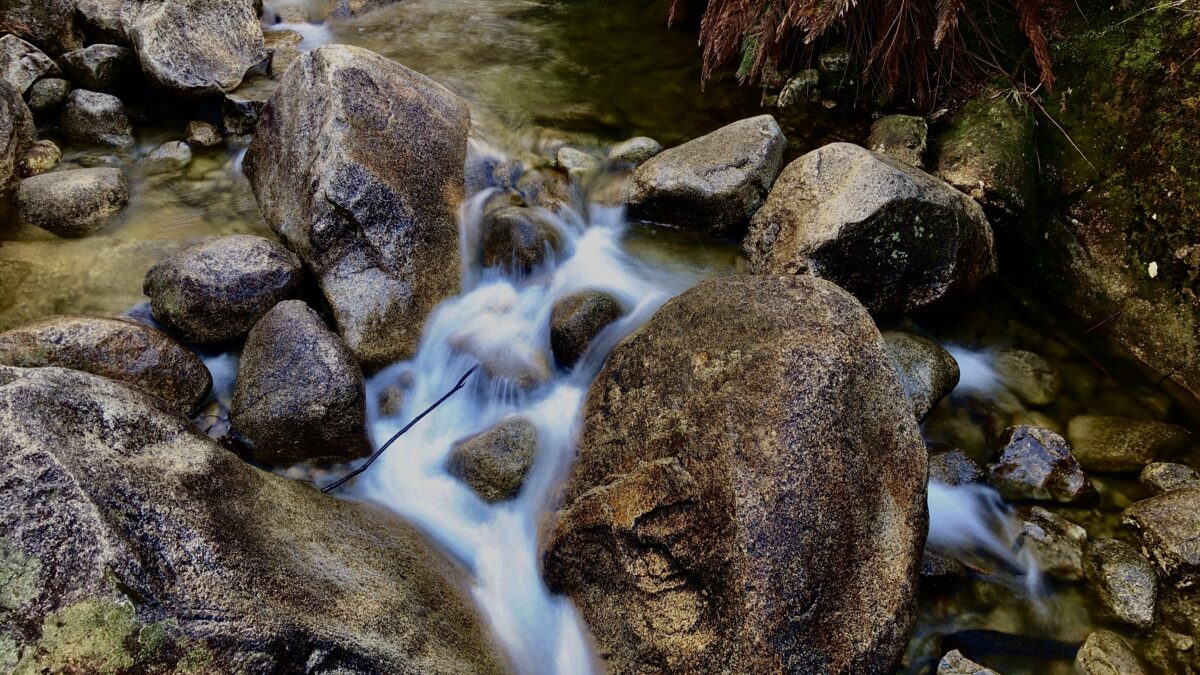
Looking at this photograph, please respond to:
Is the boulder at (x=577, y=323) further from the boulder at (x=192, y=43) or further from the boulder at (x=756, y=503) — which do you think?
the boulder at (x=192, y=43)

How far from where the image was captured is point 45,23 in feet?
19.0

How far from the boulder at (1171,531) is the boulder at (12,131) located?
25.6ft

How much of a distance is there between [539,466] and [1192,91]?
4795 millimetres

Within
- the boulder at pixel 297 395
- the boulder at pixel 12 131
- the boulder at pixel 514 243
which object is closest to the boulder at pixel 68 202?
the boulder at pixel 12 131

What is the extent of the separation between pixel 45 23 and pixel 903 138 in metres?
7.52

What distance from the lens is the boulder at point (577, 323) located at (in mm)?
4309

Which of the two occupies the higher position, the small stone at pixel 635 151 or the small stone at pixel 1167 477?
the small stone at pixel 635 151

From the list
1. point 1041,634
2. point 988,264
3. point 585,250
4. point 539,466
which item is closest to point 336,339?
point 539,466

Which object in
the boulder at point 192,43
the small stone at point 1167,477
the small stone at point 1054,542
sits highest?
the boulder at point 192,43

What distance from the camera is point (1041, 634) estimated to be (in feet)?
10.9

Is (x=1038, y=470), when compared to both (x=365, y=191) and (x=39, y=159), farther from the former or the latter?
(x=39, y=159)

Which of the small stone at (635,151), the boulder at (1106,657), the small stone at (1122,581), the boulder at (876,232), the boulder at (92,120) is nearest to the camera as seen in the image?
the boulder at (1106,657)

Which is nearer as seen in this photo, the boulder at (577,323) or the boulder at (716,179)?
the boulder at (577,323)

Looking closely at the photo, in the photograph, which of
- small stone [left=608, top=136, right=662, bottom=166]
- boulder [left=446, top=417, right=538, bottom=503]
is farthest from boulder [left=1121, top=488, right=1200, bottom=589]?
small stone [left=608, top=136, right=662, bottom=166]
